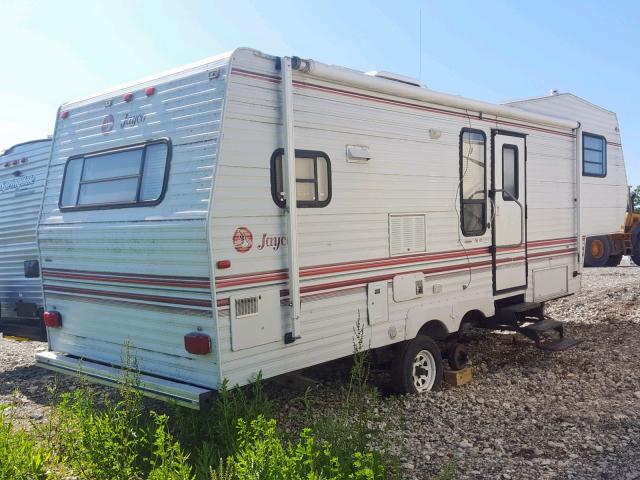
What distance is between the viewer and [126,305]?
499cm

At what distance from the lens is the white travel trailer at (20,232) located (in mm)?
7395

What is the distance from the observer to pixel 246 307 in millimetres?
4434

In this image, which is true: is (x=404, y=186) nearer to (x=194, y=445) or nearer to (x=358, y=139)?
(x=358, y=139)

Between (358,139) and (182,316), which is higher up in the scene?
(358,139)

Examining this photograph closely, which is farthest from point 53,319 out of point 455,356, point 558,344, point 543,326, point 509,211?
point 558,344

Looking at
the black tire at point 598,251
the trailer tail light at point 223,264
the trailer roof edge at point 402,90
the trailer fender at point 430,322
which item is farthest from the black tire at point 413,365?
the black tire at point 598,251

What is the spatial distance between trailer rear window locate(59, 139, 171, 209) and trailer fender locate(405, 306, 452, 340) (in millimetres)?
2581

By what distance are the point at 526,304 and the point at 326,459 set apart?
429 centimetres

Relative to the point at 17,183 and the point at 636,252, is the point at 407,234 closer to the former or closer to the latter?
the point at 17,183

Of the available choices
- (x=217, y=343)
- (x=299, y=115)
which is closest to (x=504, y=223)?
(x=299, y=115)

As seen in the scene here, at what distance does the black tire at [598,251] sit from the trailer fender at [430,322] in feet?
36.4

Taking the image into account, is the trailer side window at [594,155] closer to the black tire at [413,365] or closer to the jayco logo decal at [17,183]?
the black tire at [413,365]

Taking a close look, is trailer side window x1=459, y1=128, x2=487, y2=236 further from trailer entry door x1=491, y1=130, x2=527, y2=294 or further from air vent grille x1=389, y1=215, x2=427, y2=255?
air vent grille x1=389, y1=215, x2=427, y2=255

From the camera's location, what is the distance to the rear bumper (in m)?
4.25
